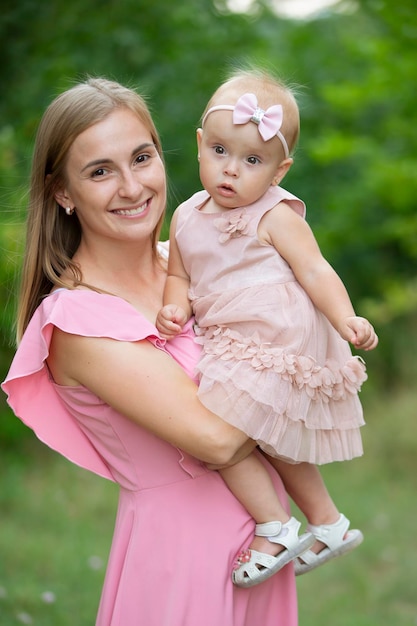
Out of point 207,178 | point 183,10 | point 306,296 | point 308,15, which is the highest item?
point 207,178

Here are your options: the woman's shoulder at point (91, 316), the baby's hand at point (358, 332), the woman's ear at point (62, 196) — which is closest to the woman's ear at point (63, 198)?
the woman's ear at point (62, 196)

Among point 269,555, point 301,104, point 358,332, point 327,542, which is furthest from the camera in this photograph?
point 301,104

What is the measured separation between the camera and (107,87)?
100 inches

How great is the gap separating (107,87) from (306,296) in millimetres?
838

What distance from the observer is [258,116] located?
2.35 metres

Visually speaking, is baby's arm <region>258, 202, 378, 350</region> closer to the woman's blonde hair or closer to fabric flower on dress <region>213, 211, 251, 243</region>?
fabric flower on dress <region>213, 211, 251, 243</region>

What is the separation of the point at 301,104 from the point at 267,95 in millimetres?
3504

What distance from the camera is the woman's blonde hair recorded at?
8.00 ft

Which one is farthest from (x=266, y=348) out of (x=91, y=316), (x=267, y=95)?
(x=267, y=95)

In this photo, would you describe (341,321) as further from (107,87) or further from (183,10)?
(183,10)

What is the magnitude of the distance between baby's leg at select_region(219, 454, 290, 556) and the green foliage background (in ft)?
10.8

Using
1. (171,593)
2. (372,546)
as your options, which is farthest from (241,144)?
(372,546)

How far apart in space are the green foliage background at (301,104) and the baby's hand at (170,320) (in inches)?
121

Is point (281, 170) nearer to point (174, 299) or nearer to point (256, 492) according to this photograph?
point (174, 299)
